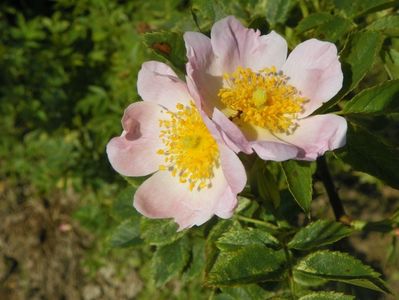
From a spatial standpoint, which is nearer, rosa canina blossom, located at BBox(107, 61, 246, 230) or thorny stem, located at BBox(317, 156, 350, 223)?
rosa canina blossom, located at BBox(107, 61, 246, 230)

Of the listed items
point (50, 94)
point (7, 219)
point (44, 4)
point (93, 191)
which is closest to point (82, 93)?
point (50, 94)

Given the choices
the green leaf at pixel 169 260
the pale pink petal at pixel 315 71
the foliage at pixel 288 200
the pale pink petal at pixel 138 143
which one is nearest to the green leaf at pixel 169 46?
the foliage at pixel 288 200

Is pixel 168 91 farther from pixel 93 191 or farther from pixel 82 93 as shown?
pixel 82 93

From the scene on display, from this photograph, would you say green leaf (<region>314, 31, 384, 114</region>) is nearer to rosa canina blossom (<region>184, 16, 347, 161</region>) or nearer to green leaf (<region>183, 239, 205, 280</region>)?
rosa canina blossom (<region>184, 16, 347, 161</region>)

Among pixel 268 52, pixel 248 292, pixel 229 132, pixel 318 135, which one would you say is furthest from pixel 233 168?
pixel 248 292

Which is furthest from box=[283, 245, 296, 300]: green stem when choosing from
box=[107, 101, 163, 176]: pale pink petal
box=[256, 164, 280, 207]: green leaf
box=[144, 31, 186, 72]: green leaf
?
box=[144, 31, 186, 72]: green leaf

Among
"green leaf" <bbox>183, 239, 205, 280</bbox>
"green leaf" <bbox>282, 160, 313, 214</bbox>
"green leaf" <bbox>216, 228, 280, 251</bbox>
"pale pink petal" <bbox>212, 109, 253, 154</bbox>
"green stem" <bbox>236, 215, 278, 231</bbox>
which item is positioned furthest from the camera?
"green leaf" <bbox>183, 239, 205, 280</bbox>
